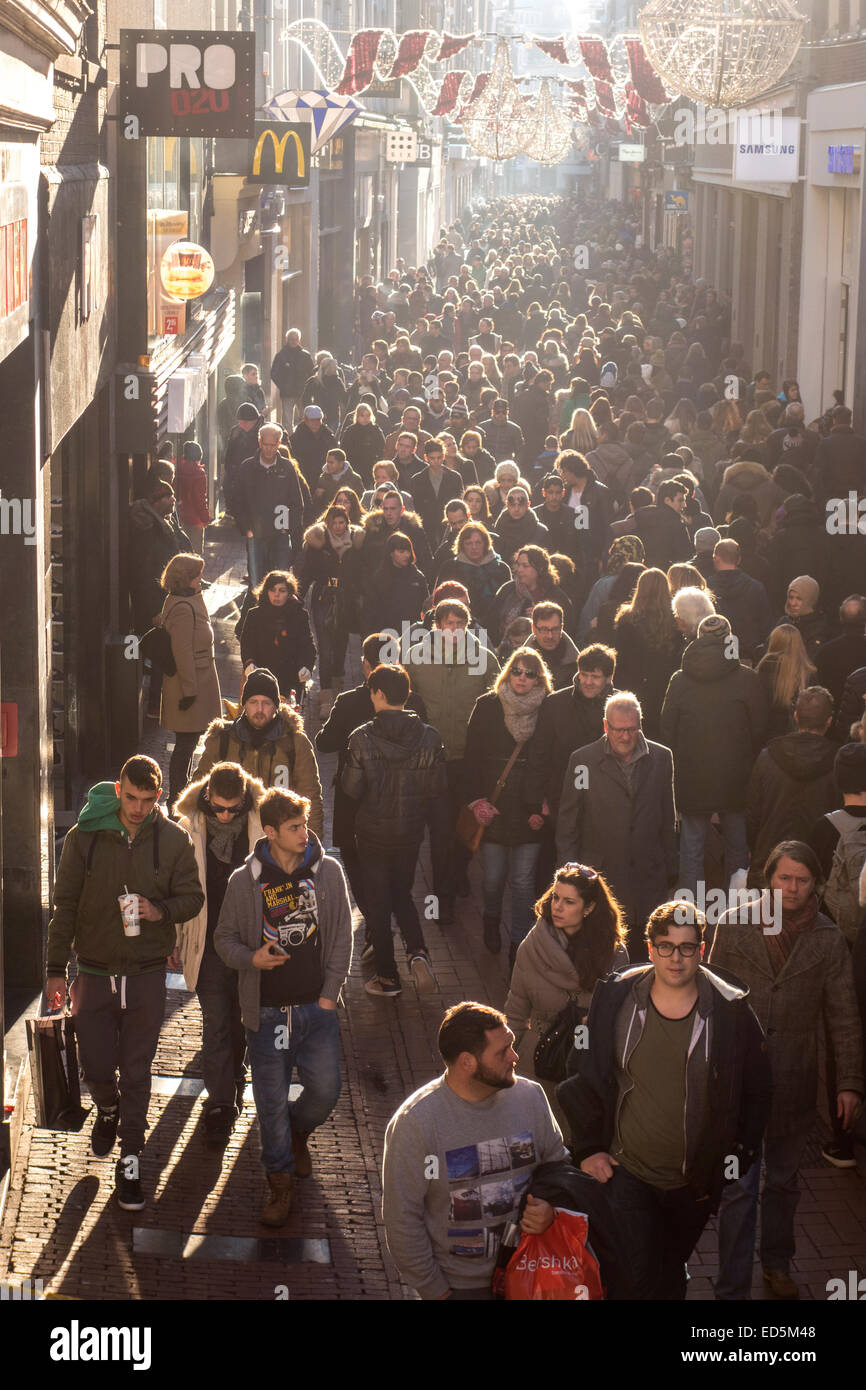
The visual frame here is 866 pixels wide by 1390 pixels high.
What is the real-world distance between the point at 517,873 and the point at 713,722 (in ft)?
4.01

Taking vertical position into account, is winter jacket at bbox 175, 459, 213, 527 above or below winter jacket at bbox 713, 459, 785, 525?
below

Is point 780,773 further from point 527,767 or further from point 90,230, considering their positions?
point 90,230

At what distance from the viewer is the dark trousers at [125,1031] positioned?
7.20 m

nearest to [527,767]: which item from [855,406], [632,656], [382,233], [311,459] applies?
[632,656]

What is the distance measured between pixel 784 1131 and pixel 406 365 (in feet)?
63.8

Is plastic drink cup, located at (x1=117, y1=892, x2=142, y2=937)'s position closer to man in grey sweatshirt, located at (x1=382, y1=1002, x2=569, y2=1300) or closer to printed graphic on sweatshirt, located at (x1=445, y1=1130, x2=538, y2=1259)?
man in grey sweatshirt, located at (x1=382, y1=1002, x2=569, y2=1300)

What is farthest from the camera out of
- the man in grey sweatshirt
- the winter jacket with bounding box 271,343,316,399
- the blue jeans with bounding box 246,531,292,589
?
the winter jacket with bounding box 271,343,316,399

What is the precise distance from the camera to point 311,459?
18.8 meters

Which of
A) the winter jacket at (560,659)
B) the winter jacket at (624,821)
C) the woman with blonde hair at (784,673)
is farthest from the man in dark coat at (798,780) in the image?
the winter jacket at (560,659)

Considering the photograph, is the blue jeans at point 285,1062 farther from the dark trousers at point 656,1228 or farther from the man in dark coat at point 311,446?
the man in dark coat at point 311,446

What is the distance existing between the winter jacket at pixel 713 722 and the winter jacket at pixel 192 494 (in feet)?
29.7

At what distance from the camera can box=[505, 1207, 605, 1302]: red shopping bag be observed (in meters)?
4.82

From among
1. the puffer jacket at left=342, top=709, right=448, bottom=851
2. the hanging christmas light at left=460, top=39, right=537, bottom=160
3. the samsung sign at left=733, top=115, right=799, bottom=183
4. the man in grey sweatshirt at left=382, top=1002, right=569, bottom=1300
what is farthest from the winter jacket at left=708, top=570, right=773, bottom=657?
the hanging christmas light at left=460, top=39, right=537, bottom=160

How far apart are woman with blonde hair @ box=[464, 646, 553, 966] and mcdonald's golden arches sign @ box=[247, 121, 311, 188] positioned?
14.3 meters
